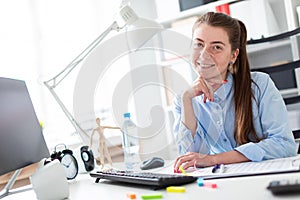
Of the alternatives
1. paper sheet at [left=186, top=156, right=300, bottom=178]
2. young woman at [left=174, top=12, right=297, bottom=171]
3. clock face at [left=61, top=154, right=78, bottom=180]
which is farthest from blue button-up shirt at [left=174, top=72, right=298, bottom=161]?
clock face at [left=61, top=154, right=78, bottom=180]

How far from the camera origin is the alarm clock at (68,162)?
1272 mm

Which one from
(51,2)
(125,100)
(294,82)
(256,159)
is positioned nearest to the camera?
(256,159)

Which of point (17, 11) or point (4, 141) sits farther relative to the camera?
point (17, 11)

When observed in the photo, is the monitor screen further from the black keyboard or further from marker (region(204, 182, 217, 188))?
marker (region(204, 182, 217, 188))

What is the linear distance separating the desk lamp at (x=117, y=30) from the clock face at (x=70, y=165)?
0.59 ft

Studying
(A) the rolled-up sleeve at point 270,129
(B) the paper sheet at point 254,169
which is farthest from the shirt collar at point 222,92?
(B) the paper sheet at point 254,169

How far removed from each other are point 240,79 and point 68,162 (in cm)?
69

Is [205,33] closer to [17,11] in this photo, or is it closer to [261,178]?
[261,178]

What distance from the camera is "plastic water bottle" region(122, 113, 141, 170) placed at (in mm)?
1345

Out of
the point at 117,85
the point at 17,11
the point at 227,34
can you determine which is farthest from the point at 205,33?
the point at 17,11

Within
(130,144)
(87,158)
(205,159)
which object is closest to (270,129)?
(205,159)

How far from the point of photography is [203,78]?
54.6 inches

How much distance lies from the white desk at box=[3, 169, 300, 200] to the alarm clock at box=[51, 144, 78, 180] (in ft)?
0.44

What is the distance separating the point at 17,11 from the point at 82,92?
1.02 m
